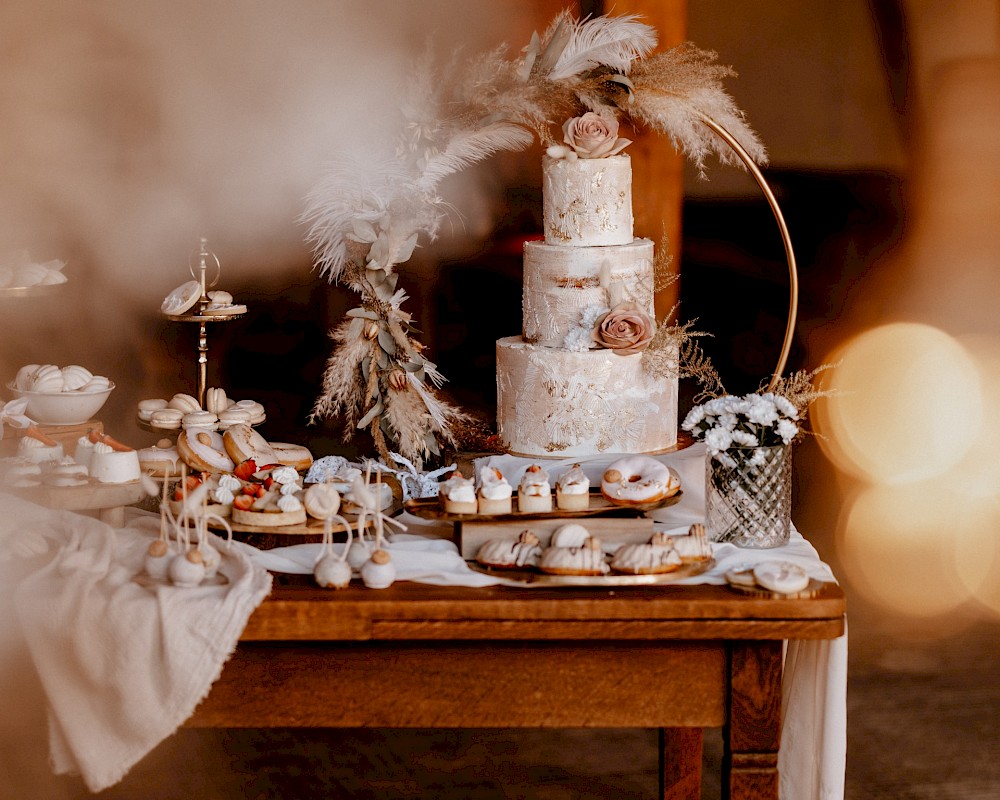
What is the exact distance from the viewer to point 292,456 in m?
1.90

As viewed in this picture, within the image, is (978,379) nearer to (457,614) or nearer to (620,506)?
Result: (620,506)

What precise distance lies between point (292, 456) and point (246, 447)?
0.32 ft

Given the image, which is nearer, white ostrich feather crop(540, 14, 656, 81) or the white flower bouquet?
the white flower bouquet

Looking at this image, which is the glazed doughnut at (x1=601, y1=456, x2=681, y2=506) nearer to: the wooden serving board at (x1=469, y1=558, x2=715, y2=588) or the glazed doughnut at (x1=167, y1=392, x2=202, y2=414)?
the wooden serving board at (x1=469, y1=558, x2=715, y2=588)

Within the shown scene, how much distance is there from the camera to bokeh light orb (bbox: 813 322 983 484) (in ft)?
11.9

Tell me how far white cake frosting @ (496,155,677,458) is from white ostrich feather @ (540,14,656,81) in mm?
145

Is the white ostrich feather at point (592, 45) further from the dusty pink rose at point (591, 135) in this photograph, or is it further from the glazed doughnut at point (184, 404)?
the glazed doughnut at point (184, 404)

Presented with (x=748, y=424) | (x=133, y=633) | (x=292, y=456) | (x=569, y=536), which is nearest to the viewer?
(x=133, y=633)

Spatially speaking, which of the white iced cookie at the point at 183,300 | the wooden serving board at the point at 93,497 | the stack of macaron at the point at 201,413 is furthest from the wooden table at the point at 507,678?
the white iced cookie at the point at 183,300

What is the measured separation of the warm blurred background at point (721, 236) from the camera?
2469mm

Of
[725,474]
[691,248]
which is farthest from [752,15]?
[725,474]

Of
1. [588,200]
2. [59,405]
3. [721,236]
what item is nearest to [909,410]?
[721,236]


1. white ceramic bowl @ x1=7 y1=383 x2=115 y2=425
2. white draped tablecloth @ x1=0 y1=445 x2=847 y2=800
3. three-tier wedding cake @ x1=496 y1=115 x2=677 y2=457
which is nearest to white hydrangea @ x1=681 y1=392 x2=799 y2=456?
white draped tablecloth @ x1=0 y1=445 x2=847 y2=800

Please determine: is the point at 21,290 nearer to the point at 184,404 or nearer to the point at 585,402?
the point at 184,404
